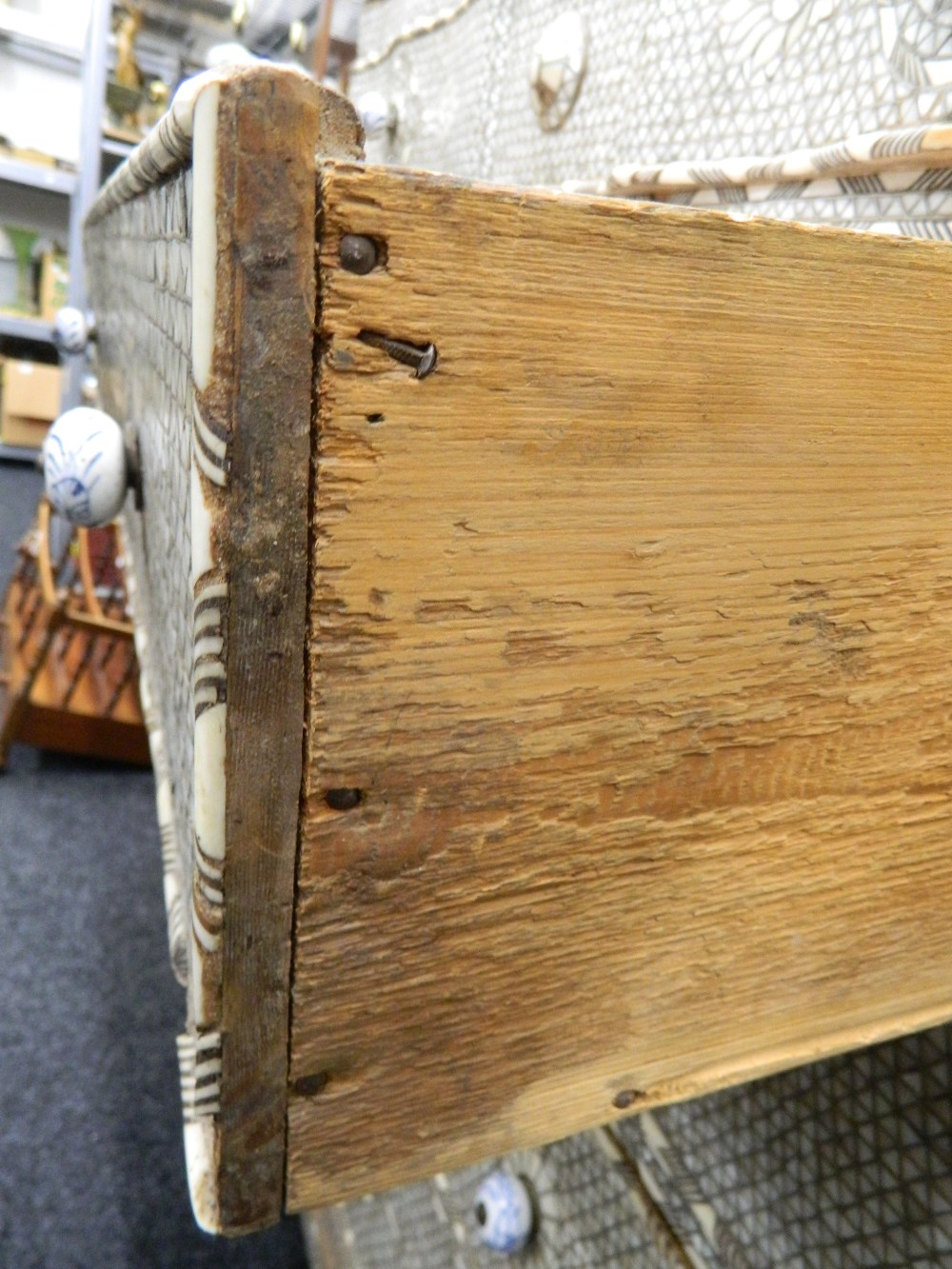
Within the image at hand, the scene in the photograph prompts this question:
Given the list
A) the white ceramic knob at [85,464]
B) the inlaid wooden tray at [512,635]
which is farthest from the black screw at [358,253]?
the white ceramic knob at [85,464]

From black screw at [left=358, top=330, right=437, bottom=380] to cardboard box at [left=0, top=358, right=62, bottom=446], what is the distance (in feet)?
8.94

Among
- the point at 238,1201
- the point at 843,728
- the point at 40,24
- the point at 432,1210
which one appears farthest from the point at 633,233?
the point at 40,24

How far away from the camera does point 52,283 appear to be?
266cm

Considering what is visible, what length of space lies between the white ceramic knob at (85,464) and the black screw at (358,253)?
0.28 m

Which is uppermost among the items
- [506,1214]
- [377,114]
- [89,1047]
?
[377,114]

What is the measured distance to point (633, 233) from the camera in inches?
8.9

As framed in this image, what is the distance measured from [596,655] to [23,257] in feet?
9.88

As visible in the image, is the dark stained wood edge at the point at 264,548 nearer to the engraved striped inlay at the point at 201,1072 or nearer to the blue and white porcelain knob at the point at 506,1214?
the engraved striped inlay at the point at 201,1072

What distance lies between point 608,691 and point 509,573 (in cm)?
5

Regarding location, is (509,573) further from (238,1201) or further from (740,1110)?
(740,1110)

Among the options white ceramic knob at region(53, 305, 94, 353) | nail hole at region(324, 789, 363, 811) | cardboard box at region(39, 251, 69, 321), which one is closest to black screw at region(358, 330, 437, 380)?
nail hole at region(324, 789, 363, 811)

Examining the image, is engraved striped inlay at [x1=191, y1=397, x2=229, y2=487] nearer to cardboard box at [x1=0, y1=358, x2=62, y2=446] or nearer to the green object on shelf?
cardboard box at [x1=0, y1=358, x2=62, y2=446]

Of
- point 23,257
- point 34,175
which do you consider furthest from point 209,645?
point 23,257

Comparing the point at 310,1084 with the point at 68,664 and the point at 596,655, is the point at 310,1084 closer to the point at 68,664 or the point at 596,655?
the point at 596,655
